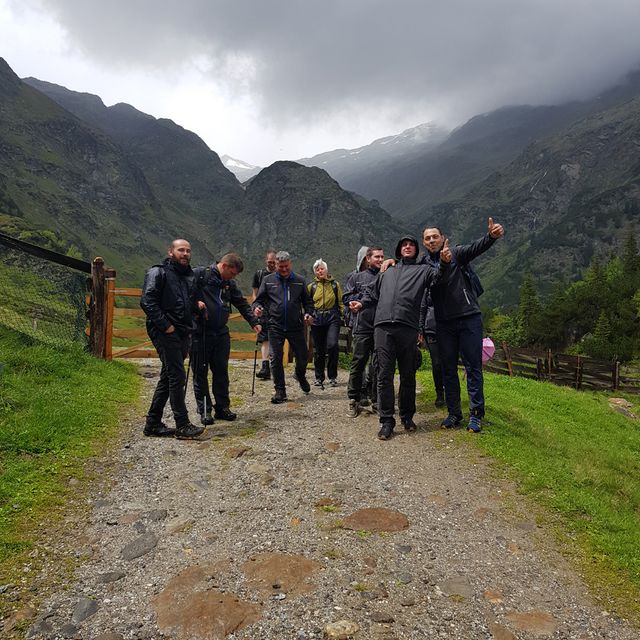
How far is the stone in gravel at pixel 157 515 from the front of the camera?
4.37m

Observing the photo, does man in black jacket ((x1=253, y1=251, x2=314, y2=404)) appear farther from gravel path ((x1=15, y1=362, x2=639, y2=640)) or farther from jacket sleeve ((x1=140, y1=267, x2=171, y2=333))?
gravel path ((x1=15, y1=362, x2=639, y2=640))

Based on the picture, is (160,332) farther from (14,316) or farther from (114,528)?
(14,316)

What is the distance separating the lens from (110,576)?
3.48 meters

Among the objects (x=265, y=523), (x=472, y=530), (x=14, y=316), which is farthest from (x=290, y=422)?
(x=14, y=316)

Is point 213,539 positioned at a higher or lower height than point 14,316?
lower

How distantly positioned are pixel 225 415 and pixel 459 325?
389 centimetres

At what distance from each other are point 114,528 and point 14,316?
24.4 ft

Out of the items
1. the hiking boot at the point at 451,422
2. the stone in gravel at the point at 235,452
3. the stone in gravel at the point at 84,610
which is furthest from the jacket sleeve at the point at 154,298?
the hiking boot at the point at 451,422

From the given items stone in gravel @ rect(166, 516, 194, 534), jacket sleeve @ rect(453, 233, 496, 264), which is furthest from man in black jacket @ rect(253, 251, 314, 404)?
stone in gravel @ rect(166, 516, 194, 534)

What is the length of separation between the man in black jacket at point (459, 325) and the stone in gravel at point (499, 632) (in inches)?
150

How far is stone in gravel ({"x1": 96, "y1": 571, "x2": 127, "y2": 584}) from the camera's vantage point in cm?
343

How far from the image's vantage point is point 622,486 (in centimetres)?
595

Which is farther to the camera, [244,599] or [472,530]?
[472,530]

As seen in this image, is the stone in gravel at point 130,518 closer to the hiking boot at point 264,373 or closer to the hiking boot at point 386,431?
the hiking boot at point 386,431
